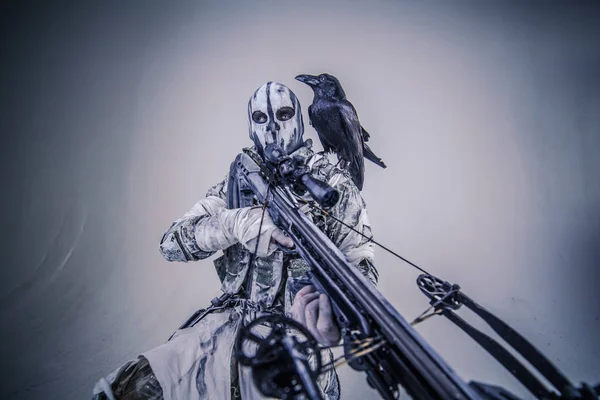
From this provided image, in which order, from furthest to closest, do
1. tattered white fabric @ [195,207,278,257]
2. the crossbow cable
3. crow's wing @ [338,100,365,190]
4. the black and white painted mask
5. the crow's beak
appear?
the crow's beak → crow's wing @ [338,100,365,190] → the black and white painted mask → tattered white fabric @ [195,207,278,257] → the crossbow cable

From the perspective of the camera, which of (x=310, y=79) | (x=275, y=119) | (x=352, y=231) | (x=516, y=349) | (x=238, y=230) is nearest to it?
(x=516, y=349)

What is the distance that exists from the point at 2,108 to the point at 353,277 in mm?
5107

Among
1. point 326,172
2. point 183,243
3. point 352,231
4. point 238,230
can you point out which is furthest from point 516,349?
point 183,243

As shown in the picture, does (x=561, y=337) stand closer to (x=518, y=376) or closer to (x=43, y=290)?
(x=518, y=376)

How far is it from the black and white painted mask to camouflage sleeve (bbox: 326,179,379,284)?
528 millimetres

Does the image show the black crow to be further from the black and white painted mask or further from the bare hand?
the bare hand

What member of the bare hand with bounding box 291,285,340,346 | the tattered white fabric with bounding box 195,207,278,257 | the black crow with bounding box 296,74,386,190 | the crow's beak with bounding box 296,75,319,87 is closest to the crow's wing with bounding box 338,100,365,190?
the black crow with bounding box 296,74,386,190

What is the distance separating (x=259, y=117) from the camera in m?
2.43

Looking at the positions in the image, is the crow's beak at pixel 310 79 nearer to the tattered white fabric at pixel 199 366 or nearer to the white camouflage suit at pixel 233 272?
the white camouflage suit at pixel 233 272

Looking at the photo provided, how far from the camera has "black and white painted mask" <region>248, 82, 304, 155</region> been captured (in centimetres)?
237

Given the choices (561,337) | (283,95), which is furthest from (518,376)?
(561,337)

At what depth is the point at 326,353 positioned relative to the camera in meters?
1.82

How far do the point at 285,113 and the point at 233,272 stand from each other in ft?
4.62

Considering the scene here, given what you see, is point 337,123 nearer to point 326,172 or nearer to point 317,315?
point 326,172
